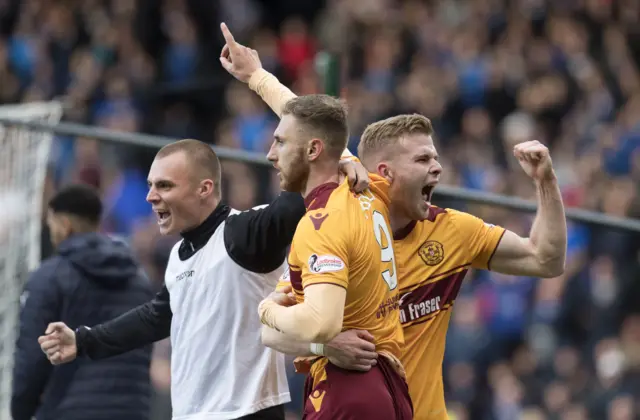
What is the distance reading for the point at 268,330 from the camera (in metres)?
5.14

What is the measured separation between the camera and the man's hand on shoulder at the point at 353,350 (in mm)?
5012

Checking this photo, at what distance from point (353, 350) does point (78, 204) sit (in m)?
2.84

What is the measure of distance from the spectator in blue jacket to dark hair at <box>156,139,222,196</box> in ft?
4.55

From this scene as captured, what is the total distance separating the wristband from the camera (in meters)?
5.09

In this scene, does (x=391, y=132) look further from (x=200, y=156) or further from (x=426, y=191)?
(x=200, y=156)

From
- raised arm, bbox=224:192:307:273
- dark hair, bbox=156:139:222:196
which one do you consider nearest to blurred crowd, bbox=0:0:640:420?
dark hair, bbox=156:139:222:196

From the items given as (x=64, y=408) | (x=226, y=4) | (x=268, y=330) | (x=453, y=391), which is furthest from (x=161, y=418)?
(x=226, y=4)

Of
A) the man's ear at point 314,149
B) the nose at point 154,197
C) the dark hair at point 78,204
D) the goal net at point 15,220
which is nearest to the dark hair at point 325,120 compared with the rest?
the man's ear at point 314,149

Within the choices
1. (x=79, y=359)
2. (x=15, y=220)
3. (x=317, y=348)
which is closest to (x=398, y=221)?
(x=317, y=348)

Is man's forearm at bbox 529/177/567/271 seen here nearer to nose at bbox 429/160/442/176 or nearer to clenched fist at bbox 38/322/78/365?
nose at bbox 429/160/442/176

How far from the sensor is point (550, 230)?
5711mm

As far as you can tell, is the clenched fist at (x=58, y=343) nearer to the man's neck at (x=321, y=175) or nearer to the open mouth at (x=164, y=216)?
the open mouth at (x=164, y=216)

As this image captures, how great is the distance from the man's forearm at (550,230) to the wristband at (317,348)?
1.19 meters

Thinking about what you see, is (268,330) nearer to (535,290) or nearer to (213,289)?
(213,289)
